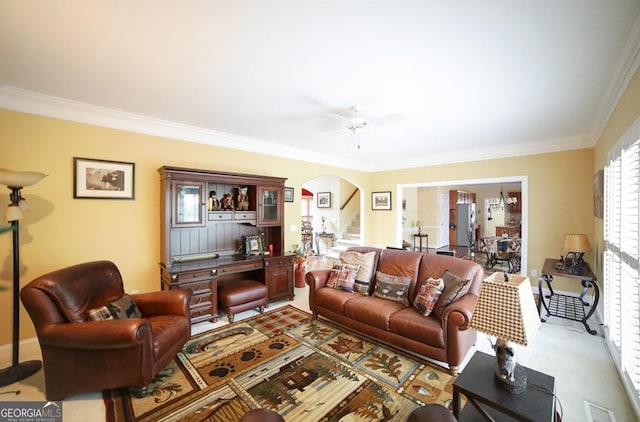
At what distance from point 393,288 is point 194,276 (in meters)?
2.54

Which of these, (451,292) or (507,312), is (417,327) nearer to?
(451,292)

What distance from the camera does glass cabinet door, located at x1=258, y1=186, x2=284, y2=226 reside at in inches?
164

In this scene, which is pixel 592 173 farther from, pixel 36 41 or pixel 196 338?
pixel 36 41

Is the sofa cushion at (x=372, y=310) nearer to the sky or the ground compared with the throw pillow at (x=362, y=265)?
nearer to the ground

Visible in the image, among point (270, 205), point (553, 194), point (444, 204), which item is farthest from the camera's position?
point (444, 204)

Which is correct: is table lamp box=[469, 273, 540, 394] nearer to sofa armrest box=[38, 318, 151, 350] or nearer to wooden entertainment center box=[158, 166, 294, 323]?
sofa armrest box=[38, 318, 151, 350]

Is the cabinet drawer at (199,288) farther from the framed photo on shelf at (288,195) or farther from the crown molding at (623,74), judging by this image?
the crown molding at (623,74)

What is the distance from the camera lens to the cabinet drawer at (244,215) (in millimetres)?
3941

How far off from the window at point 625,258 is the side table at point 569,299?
36cm

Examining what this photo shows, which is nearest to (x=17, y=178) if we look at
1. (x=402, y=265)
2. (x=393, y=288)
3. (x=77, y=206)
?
(x=77, y=206)

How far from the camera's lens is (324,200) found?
980 centimetres

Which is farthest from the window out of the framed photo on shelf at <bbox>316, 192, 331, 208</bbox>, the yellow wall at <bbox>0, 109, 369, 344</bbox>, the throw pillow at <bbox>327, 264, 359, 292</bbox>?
the framed photo on shelf at <bbox>316, 192, 331, 208</bbox>

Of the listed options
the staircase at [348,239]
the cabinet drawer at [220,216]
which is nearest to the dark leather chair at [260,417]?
the cabinet drawer at [220,216]

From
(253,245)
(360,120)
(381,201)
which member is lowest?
(253,245)
